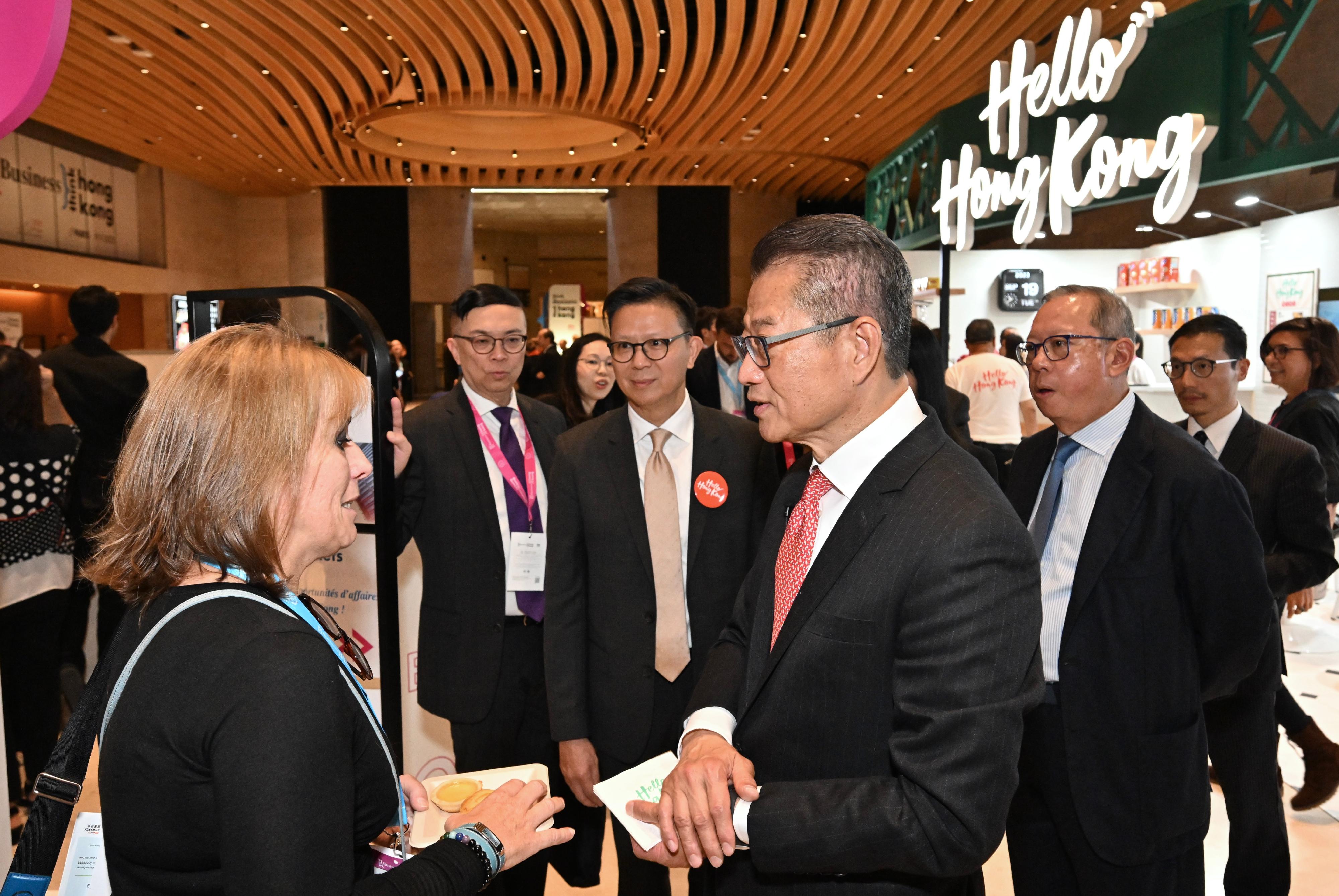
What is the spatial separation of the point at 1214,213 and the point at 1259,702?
907 centimetres

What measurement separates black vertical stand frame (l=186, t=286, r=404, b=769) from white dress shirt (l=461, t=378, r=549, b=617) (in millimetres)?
428

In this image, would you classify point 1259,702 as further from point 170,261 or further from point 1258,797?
point 170,261

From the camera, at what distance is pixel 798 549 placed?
1487mm

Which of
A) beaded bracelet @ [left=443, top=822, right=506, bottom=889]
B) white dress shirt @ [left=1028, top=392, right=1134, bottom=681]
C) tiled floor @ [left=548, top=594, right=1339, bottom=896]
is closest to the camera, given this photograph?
beaded bracelet @ [left=443, top=822, right=506, bottom=889]

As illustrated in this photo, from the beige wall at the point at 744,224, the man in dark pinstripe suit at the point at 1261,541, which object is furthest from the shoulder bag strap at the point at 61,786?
the beige wall at the point at 744,224

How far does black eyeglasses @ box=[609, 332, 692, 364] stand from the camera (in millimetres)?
2344

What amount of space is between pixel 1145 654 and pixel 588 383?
3.10m


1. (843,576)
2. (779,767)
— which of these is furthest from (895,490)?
(779,767)

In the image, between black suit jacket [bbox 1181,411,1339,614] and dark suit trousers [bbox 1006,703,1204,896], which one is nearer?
dark suit trousers [bbox 1006,703,1204,896]

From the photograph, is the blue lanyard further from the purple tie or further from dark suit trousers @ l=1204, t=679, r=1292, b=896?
dark suit trousers @ l=1204, t=679, r=1292, b=896

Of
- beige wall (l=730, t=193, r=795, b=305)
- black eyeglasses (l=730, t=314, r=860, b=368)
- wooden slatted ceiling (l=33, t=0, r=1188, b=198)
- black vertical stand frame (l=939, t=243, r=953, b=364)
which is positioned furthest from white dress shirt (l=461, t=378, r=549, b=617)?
beige wall (l=730, t=193, r=795, b=305)

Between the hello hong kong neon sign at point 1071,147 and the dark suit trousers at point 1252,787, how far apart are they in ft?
11.4

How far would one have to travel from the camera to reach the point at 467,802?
1.46 metres

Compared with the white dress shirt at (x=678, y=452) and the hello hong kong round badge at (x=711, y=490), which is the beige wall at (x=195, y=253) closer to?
the white dress shirt at (x=678, y=452)
